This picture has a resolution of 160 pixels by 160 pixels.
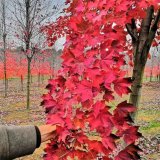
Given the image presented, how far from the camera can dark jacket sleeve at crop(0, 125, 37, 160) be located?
1.65 metres

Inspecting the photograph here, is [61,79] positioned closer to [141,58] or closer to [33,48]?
[141,58]

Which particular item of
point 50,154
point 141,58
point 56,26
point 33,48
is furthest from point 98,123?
point 33,48

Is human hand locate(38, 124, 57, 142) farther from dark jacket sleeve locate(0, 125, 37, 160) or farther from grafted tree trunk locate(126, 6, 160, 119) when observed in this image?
grafted tree trunk locate(126, 6, 160, 119)

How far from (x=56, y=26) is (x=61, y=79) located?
3.62 meters

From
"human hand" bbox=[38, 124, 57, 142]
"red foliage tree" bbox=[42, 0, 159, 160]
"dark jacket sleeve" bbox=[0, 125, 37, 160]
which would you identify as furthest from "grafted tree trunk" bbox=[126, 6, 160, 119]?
"dark jacket sleeve" bbox=[0, 125, 37, 160]

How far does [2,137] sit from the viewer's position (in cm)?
165

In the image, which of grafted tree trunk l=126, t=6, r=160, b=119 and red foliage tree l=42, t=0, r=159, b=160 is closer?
red foliage tree l=42, t=0, r=159, b=160

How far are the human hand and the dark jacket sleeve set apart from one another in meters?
0.06

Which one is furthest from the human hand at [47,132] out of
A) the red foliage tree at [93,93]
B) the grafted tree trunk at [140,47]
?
the grafted tree trunk at [140,47]

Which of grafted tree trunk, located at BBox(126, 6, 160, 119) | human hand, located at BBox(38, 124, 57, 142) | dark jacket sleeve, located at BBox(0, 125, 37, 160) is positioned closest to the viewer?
dark jacket sleeve, located at BBox(0, 125, 37, 160)

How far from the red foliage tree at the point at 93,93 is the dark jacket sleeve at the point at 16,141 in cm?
15

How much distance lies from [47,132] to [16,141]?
0.25 meters

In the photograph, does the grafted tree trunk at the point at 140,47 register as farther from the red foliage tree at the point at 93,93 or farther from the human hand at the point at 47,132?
the human hand at the point at 47,132

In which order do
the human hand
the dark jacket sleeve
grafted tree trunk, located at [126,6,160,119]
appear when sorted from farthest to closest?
grafted tree trunk, located at [126,6,160,119], the human hand, the dark jacket sleeve
